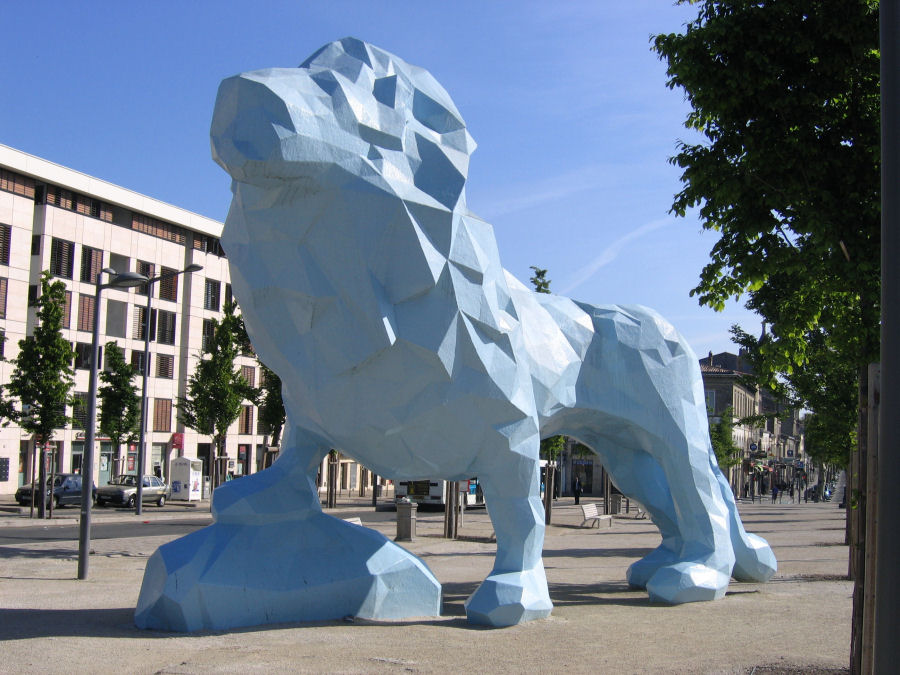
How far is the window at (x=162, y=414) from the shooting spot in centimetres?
4169

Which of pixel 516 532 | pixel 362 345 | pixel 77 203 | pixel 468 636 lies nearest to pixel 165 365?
pixel 77 203

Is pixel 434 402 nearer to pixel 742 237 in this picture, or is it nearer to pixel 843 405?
pixel 742 237

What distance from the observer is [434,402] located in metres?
7.29

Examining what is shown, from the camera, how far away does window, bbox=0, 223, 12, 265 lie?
34.9 metres

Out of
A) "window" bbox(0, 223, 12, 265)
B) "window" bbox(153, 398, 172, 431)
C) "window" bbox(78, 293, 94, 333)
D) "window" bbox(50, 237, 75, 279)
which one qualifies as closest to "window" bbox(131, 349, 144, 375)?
"window" bbox(153, 398, 172, 431)

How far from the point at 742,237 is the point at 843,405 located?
1044cm

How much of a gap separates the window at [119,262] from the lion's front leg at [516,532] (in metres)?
35.3

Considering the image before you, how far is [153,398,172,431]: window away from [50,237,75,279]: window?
7358 mm

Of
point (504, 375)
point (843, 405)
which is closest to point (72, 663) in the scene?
point (504, 375)

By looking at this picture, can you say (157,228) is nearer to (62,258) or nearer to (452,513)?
(62,258)

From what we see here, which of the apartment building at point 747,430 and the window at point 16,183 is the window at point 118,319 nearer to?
the window at point 16,183

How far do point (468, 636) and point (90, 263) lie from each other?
35332 millimetres

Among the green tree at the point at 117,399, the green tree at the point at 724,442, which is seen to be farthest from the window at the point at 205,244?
the green tree at the point at 724,442

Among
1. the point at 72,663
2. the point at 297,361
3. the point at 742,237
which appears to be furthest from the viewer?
the point at 742,237
